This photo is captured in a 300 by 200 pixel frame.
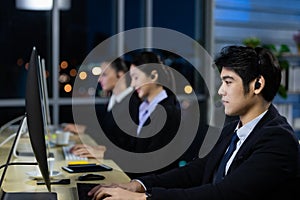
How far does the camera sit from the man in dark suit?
1.67 metres

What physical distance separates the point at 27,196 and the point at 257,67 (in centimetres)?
96

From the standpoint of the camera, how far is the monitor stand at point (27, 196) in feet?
6.07

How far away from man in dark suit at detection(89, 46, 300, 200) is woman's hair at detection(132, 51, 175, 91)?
108 centimetres

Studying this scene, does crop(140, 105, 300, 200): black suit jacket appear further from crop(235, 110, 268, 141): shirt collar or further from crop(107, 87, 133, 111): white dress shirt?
crop(107, 87, 133, 111): white dress shirt

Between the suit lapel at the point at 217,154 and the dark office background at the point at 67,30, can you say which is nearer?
the suit lapel at the point at 217,154

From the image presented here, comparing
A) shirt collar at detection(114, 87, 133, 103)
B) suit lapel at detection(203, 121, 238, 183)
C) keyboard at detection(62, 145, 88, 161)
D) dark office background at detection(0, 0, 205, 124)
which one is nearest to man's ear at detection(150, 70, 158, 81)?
shirt collar at detection(114, 87, 133, 103)

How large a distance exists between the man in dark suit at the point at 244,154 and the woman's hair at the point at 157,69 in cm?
108

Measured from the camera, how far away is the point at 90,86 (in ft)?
18.3

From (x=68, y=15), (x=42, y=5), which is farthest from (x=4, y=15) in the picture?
(x=42, y=5)

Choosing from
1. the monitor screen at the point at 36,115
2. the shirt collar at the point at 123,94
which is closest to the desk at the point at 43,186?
the monitor screen at the point at 36,115

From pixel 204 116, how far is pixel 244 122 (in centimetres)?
402

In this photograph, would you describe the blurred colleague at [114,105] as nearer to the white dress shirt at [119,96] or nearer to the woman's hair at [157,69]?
the white dress shirt at [119,96]

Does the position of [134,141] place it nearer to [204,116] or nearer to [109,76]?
[109,76]

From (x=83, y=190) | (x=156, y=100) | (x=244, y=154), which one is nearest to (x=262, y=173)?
(x=244, y=154)
